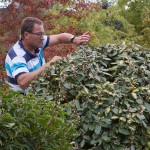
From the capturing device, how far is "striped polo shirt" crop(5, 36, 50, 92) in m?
4.48

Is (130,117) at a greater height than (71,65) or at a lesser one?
lesser

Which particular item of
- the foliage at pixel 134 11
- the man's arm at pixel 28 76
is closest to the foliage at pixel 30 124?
the man's arm at pixel 28 76

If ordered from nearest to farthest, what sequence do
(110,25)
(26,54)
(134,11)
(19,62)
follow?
1. (19,62)
2. (26,54)
3. (110,25)
4. (134,11)

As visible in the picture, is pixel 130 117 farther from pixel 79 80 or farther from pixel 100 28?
pixel 100 28

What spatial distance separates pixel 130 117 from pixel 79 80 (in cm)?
57

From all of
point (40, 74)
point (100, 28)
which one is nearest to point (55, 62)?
point (40, 74)

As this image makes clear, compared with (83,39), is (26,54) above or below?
below

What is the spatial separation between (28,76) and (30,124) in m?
1.30

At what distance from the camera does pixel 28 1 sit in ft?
24.3

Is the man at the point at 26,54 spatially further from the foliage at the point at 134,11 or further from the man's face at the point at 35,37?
the foliage at the point at 134,11

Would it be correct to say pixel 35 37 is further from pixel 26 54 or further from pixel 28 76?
pixel 28 76

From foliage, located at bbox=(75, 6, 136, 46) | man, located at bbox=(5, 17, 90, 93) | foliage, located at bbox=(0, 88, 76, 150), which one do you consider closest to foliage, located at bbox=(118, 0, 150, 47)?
foliage, located at bbox=(75, 6, 136, 46)

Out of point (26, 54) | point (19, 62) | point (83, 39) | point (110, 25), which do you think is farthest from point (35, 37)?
point (110, 25)

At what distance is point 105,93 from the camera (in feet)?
13.0
